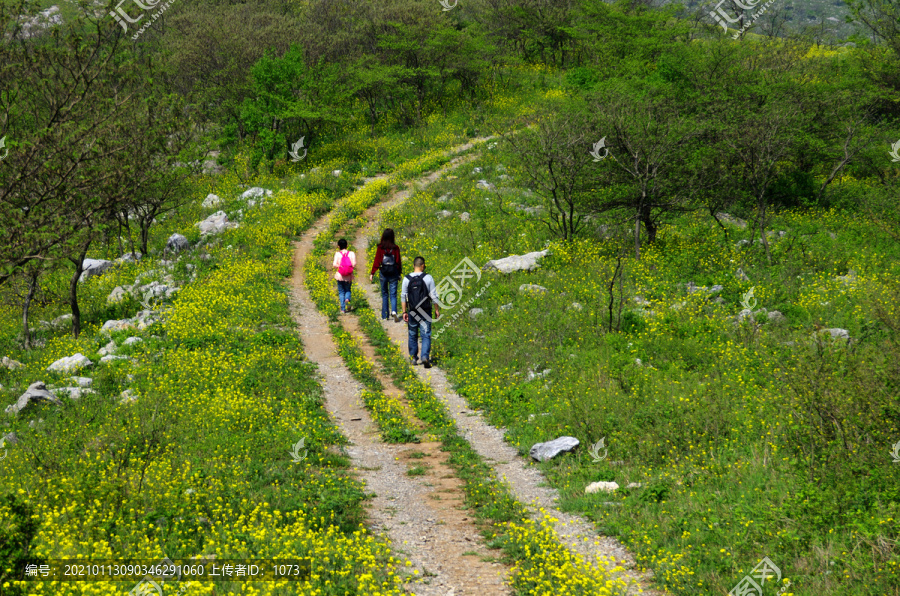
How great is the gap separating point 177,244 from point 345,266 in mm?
11654

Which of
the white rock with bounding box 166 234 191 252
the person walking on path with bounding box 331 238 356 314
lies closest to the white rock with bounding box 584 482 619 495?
the person walking on path with bounding box 331 238 356 314

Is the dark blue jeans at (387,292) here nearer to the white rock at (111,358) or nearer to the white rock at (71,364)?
the white rock at (111,358)

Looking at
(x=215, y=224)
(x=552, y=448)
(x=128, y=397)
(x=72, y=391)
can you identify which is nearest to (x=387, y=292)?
(x=128, y=397)

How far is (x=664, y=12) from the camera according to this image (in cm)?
3959

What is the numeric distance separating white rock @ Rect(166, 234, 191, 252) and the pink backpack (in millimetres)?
11219

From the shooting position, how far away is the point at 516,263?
761 inches

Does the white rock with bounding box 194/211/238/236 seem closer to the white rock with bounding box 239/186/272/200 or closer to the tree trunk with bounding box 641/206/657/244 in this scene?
the white rock with bounding box 239/186/272/200

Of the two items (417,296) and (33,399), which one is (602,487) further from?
(33,399)

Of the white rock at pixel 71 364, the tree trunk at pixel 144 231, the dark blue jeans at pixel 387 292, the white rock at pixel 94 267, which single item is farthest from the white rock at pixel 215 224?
the dark blue jeans at pixel 387 292

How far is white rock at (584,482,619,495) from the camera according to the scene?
8.62 metres

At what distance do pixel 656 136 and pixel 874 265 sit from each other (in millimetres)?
7299

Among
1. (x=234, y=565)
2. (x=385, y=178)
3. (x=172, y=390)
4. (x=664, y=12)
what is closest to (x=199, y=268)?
(x=172, y=390)

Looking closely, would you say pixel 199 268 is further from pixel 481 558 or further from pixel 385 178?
pixel 481 558

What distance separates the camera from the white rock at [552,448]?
978cm
